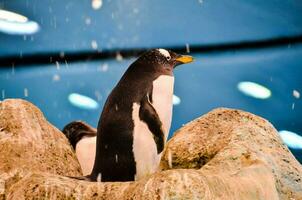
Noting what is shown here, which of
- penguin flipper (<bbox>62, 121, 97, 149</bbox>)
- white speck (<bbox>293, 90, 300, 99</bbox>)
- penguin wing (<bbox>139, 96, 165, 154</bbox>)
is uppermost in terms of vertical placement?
white speck (<bbox>293, 90, 300, 99</bbox>)

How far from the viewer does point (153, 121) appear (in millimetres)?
2592

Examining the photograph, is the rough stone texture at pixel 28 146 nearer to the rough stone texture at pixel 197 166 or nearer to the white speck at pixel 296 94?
the rough stone texture at pixel 197 166

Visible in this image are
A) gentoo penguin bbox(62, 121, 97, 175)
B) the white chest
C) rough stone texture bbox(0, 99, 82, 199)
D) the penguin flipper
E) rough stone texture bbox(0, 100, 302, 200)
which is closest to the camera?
rough stone texture bbox(0, 100, 302, 200)

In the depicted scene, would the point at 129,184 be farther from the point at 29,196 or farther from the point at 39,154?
the point at 39,154

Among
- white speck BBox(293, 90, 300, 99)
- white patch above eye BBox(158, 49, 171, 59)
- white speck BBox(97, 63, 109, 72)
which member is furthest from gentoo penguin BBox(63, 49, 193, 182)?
white speck BBox(293, 90, 300, 99)

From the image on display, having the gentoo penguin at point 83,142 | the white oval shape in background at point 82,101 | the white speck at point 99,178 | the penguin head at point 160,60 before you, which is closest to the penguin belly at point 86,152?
the gentoo penguin at point 83,142

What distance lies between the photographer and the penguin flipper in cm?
328

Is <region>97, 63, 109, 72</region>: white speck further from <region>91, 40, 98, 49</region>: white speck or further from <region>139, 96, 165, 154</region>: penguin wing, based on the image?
<region>139, 96, 165, 154</region>: penguin wing

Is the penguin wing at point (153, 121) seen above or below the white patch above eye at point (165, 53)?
below

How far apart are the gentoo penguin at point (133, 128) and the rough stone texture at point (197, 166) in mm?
135

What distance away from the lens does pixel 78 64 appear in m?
5.23

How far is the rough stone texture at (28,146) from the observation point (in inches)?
85.7

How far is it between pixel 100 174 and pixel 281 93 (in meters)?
3.68

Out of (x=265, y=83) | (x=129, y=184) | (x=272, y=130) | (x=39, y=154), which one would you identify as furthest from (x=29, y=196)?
(x=265, y=83)
